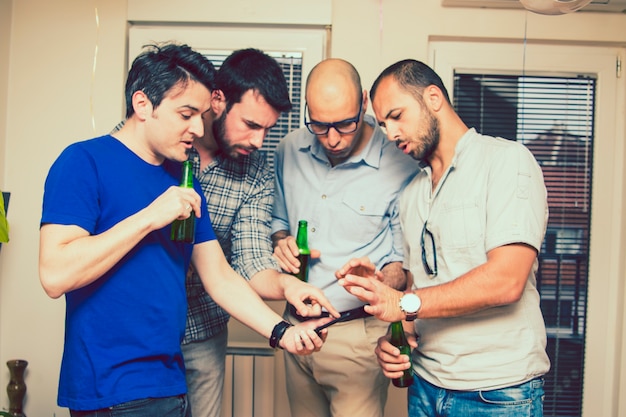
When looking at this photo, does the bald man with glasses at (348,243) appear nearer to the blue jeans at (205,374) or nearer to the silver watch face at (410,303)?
the blue jeans at (205,374)

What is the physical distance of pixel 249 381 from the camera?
3164mm

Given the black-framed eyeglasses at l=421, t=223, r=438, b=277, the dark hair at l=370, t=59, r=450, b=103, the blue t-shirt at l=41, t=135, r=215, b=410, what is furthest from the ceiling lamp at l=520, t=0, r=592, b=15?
the blue t-shirt at l=41, t=135, r=215, b=410

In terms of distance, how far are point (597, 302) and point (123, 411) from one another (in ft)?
8.61

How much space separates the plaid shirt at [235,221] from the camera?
231 cm

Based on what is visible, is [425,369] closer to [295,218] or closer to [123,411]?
[295,218]

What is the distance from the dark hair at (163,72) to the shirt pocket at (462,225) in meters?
0.84

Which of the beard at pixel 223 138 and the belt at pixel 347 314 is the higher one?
the beard at pixel 223 138

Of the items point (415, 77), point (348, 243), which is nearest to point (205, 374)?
point (348, 243)

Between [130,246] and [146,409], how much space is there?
1.29 ft

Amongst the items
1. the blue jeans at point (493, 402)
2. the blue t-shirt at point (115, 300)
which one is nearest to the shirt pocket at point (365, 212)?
the blue jeans at point (493, 402)

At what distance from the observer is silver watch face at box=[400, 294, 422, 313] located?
185 centimetres

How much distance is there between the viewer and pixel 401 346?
211 cm

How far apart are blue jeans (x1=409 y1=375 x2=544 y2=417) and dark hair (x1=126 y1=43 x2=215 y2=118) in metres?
1.18

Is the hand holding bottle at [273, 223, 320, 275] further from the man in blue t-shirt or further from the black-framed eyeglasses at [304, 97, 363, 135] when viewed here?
the man in blue t-shirt
